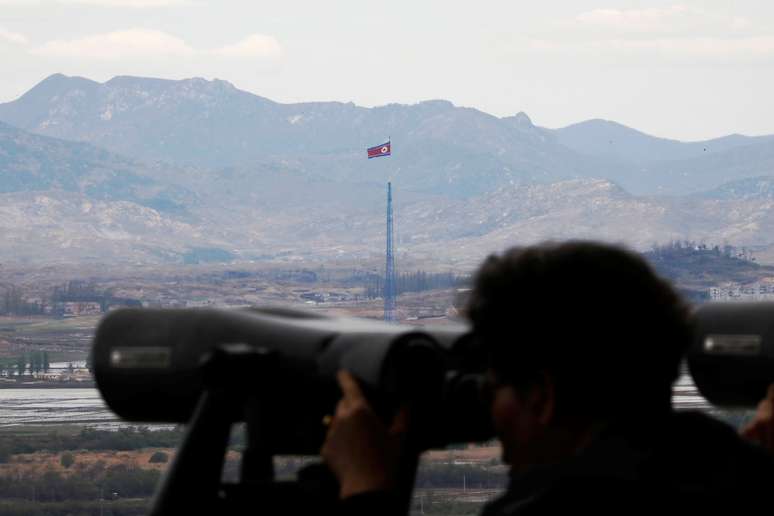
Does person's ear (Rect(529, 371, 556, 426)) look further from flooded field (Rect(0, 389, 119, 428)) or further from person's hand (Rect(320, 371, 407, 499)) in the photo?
flooded field (Rect(0, 389, 119, 428))

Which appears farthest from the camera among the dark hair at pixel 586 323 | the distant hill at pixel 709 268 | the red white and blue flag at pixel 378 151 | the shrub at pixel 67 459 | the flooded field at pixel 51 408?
the distant hill at pixel 709 268

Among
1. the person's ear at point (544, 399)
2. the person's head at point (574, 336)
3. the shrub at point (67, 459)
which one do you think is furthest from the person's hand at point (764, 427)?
the shrub at point (67, 459)

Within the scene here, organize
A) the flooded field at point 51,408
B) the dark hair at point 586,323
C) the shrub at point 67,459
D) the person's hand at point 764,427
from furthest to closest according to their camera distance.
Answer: the flooded field at point 51,408 → the shrub at point 67,459 → the person's hand at point 764,427 → the dark hair at point 586,323

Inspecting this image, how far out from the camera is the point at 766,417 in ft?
8.18

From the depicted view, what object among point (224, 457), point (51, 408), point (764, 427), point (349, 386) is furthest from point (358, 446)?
point (51, 408)

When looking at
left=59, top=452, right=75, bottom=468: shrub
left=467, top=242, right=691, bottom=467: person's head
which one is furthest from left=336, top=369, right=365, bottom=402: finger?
left=59, top=452, right=75, bottom=468: shrub

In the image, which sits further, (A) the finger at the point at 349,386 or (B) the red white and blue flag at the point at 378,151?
(B) the red white and blue flag at the point at 378,151

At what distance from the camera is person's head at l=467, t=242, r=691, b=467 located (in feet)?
6.57

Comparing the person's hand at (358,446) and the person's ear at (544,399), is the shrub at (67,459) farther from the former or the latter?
the person's ear at (544,399)

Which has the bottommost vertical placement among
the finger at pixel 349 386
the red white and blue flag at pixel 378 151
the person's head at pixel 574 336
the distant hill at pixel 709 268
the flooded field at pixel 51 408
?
the flooded field at pixel 51 408

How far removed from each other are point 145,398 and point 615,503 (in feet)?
2.88

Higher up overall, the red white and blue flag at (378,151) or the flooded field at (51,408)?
the red white and blue flag at (378,151)

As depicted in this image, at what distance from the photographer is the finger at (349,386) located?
2256 millimetres

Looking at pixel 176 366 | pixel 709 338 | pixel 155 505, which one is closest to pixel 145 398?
pixel 176 366
